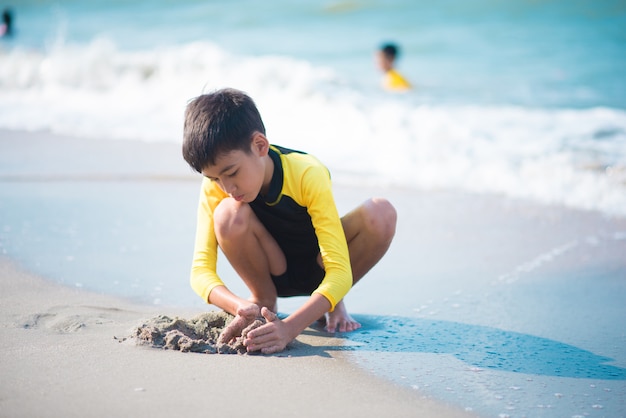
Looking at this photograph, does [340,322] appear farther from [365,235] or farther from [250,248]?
[250,248]

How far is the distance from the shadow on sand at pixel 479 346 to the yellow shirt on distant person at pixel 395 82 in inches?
286

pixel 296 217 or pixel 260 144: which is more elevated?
pixel 260 144

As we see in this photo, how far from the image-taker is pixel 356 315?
350 cm

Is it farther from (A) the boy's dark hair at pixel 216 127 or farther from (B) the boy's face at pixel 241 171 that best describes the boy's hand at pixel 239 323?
(A) the boy's dark hair at pixel 216 127

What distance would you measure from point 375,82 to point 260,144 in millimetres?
8854

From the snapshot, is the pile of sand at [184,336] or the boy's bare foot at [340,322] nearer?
the pile of sand at [184,336]

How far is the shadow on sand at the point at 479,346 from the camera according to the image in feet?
9.38

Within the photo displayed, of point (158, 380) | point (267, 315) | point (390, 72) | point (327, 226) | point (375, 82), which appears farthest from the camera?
point (375, 82)

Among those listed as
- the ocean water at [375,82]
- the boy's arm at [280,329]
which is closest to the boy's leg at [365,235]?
the boy's arm at [280,329]

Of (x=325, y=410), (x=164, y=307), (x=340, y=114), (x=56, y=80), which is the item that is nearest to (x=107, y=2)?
(x=56, y=80)

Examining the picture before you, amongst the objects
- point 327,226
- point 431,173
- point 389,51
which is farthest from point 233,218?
point 389,51

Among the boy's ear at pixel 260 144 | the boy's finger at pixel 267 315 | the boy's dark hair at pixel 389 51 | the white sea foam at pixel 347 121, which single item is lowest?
the boy's finger at pixel 267 315

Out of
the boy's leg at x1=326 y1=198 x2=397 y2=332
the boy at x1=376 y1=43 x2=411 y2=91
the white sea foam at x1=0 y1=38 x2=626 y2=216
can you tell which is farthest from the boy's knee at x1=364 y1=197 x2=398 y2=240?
the boy at x1=376 y1=43 x2=411 y2=91

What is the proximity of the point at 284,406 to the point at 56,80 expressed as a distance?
10.4m
